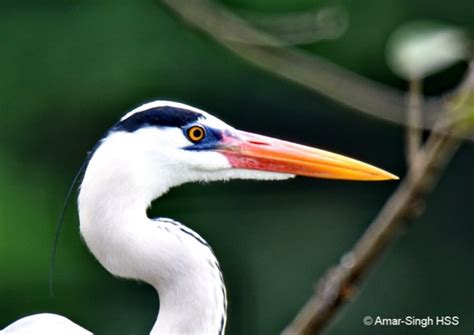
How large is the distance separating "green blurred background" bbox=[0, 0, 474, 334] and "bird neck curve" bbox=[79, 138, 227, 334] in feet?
9.79

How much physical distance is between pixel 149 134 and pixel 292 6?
3167 millimetres

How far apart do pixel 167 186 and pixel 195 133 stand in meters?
0.09

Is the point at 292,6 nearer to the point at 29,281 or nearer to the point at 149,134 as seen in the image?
the point at 29,281

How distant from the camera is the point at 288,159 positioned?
200 centimetres

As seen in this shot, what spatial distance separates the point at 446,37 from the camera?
1.16 metres

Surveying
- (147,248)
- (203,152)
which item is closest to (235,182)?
(203,152)

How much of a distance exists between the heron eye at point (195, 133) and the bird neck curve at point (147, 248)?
0.34 feet

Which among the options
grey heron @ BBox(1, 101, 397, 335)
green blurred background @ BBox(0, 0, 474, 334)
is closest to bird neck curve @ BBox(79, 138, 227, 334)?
grey heron @ BBox(1, 101, 397, 335)

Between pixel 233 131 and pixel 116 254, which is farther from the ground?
pixel 233 131

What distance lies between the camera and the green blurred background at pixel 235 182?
16.5 ft

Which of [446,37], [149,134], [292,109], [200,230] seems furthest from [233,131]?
[292,109]

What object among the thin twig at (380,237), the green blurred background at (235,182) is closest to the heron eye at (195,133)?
the thin twig at (380,237)

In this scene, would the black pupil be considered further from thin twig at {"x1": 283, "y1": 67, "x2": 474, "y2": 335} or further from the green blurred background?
the green blurred background

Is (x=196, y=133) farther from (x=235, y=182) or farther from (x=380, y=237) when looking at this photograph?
(x=235, y=182)
